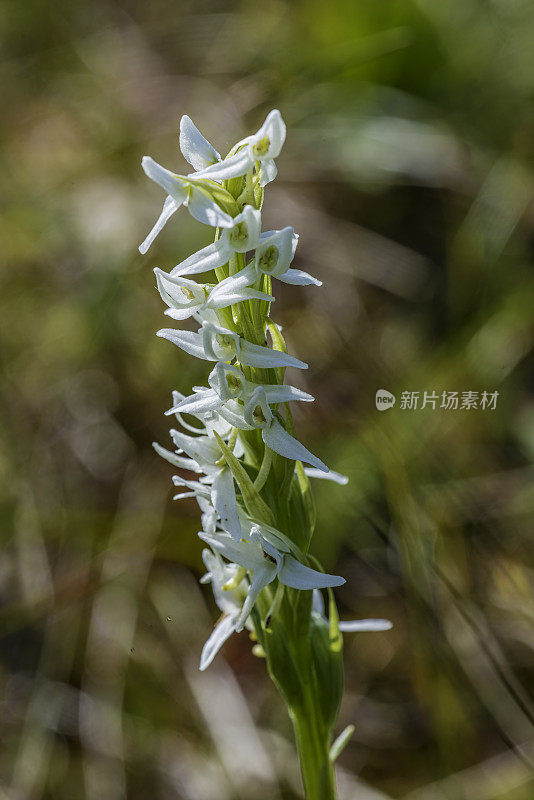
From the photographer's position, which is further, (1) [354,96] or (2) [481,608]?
(1) [354,96]

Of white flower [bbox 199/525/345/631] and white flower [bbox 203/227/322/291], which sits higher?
white flower [bbox 203/227/322/291]

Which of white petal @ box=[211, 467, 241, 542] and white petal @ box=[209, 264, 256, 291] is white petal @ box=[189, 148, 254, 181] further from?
white petal @ box=[211, 467, 241, 542]

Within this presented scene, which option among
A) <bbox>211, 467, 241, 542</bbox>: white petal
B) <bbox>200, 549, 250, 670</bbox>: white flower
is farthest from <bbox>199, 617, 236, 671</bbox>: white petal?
<bbox>211, 467, 241, 542</bbox>: white petal

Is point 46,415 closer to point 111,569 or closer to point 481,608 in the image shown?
point 111,569

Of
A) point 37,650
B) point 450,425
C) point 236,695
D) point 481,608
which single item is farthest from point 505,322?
point 37,650

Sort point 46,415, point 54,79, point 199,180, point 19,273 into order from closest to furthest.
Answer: point 199,180
point 46,415
point 19,273
point 54,79

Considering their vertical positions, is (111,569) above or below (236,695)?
above

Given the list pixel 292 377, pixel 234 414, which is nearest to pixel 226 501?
pixel 234 414

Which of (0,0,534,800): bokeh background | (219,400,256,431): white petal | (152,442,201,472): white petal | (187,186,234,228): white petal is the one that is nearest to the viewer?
(187,186,234,228): white petal

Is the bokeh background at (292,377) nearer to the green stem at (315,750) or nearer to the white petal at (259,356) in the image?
the green stem at (315,750)
